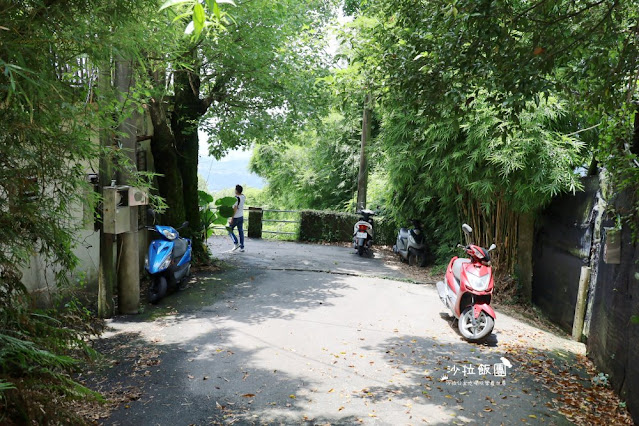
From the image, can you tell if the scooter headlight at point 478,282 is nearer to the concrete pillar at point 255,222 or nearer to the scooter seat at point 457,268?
the scooter seat at point 457,268

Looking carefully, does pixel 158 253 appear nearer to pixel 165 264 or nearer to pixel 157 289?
pixel 165 264

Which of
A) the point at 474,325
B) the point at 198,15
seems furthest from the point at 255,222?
the point at 198,15

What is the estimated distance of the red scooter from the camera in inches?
242

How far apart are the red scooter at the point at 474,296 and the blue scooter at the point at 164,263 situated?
12.8 feet

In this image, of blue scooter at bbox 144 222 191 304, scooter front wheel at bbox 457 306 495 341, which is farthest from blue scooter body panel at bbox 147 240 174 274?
scooter front wheel at bbox 457 306 495 341

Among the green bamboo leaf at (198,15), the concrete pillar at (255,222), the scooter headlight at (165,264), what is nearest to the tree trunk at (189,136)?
the scooter headlight at (165,264)

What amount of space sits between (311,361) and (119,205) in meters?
3.08

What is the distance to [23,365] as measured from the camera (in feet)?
6.84

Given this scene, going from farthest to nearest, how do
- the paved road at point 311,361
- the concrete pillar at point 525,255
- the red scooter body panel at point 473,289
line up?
the concrete pillar at point 525,255 < the red scooter body panel at point 473,289 < the paved road at point 311,361

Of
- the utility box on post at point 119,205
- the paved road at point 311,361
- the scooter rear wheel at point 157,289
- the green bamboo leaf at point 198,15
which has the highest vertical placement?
the green bamboo leaf at point 198,15

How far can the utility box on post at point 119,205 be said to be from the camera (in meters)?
6.25

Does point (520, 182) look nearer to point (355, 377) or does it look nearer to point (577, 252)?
point (577, 252)

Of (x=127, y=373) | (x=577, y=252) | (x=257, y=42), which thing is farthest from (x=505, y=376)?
(x=257, y=42)

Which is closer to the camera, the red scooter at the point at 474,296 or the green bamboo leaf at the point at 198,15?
the green bamboo leaf at the point at 198,15
